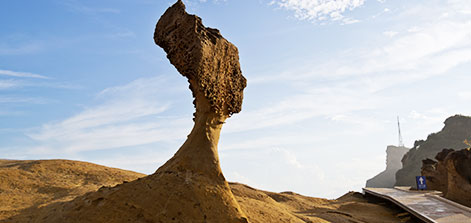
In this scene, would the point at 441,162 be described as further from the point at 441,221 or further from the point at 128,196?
the point at 128,196

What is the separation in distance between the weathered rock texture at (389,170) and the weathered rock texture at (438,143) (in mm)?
30896

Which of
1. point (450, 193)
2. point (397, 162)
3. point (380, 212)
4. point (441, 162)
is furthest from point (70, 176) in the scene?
point (397, 162)

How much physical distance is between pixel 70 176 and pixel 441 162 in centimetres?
1911

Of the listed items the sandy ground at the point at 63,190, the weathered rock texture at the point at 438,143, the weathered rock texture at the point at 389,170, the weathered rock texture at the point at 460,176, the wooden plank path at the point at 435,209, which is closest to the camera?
the sandy ground at the point at 63,190

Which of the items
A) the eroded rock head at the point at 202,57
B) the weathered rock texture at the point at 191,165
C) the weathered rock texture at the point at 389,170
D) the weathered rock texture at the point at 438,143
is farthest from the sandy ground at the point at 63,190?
the weathered rock texture at the point at 389,170

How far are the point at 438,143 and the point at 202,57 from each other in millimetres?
57027

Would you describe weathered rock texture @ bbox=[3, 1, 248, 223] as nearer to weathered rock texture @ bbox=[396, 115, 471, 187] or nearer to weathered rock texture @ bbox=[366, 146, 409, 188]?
weathered rock texture @ bbox=[396, 115, 471, 187]

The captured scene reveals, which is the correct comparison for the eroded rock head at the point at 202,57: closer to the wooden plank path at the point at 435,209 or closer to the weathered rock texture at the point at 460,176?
the wooden plank path at the point at 435,209

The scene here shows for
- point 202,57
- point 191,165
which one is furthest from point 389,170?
point 202,57

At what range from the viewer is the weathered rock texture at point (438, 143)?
49812mm

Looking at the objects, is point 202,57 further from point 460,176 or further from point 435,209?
point 460,176

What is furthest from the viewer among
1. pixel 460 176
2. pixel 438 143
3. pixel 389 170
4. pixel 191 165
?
pixel 389 170

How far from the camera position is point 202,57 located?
20.0 feet

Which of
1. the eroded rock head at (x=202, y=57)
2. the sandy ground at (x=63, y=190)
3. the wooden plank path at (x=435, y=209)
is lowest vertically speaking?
the wooden plank path at (x=435, y=209)
